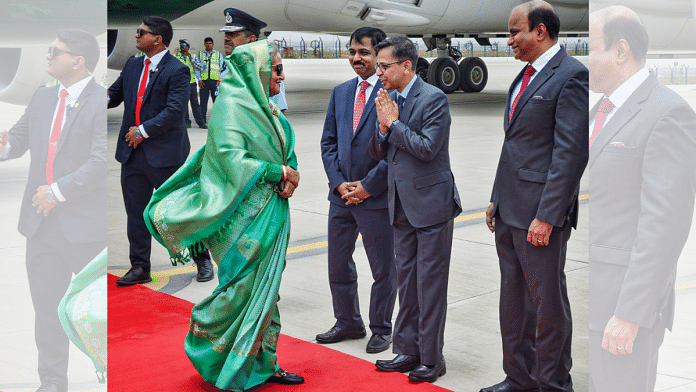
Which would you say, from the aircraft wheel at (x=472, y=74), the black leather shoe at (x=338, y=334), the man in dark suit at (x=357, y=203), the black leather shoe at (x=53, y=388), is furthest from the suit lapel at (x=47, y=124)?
the aircraft wheel at (x=472, y=74)

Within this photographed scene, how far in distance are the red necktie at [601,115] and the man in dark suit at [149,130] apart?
3.83 m

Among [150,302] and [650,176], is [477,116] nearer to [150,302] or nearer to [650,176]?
[150,302]

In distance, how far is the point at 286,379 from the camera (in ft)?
11.8

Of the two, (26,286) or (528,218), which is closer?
(26,286)

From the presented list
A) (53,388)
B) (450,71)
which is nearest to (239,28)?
(53,388)

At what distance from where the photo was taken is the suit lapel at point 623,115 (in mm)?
1986

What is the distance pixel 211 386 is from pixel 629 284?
7.04 feet

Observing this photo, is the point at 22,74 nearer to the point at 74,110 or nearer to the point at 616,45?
the point at 74,110

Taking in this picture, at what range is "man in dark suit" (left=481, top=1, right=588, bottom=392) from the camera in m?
3.02

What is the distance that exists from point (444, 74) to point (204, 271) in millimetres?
14073

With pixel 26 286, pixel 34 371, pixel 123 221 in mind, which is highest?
pixel 26 286

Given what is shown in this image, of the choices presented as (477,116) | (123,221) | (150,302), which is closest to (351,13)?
(477,116)

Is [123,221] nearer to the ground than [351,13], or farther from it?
nearer to the ground

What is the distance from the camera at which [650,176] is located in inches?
77.8
